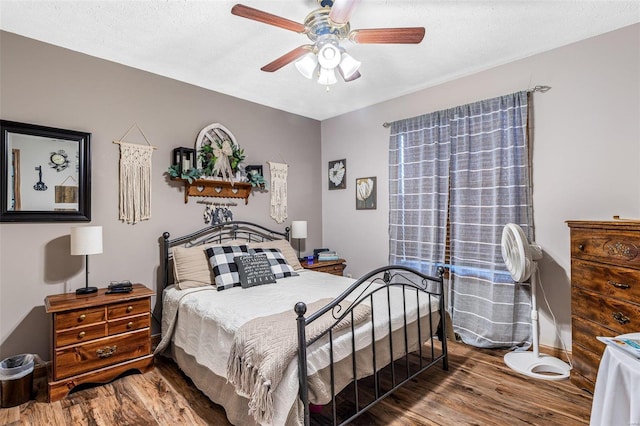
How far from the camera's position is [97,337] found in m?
2.51

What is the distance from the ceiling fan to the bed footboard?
145 centimetres

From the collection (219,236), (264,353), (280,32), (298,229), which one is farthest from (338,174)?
(264,353)

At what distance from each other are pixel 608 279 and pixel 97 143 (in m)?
4.23

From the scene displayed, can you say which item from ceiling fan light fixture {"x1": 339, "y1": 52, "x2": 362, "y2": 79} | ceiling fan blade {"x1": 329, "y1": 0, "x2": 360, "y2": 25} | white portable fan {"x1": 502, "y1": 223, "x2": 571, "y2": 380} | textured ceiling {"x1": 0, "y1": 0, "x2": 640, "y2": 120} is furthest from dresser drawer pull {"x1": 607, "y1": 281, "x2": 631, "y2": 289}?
ceiling fan blade {"x1": 329, "y1": 0, "x2": 360, "y2": 25}

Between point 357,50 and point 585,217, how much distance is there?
7.90 feet

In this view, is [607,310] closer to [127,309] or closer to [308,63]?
[308,63]

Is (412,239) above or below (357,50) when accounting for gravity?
below

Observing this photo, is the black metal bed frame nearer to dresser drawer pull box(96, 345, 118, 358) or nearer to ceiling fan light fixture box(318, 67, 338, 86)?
dresser drawer pull box(96, 345, 118, 358)

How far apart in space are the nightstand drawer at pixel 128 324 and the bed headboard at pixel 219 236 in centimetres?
62

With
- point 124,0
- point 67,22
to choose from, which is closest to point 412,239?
point 124,0

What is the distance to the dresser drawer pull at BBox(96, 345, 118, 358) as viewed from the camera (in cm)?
252

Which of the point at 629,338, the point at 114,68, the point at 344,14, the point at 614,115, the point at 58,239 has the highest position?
the point at 114,68

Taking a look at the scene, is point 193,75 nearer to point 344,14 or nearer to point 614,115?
point 344,14

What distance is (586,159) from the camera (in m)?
2.75
